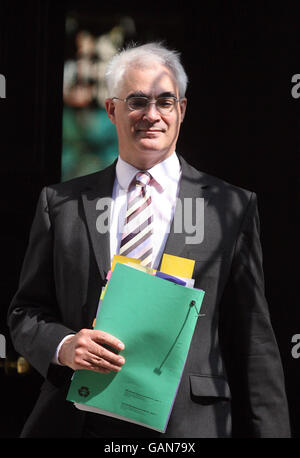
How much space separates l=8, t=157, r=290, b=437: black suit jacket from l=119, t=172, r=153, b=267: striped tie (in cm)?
10

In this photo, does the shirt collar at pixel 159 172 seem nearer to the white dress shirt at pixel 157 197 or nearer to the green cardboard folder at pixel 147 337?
the white dress shirt at pixel 157 197

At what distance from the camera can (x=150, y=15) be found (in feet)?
12.8

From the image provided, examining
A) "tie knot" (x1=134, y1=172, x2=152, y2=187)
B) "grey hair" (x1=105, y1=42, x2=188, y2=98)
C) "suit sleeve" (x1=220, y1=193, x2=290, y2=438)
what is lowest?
"suit sleeve" (x1=220, y1=193, x2=290, y2=438)

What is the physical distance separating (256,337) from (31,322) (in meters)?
1.00

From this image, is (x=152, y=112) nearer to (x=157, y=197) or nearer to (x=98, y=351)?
(x=157, y=197)

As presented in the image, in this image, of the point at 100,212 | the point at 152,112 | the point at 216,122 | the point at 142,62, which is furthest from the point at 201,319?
the point at 216,122

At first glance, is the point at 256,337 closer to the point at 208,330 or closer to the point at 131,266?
the point at 208,330

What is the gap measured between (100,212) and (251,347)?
91 centimetres

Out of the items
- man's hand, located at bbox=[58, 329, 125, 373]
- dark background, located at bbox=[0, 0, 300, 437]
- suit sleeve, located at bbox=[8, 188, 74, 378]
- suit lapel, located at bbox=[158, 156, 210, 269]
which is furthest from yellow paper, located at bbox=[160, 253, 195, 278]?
dark background, located at bbox=[0, 0, 300, 437]

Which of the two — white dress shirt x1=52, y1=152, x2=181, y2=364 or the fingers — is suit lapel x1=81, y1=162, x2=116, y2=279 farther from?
the fingers

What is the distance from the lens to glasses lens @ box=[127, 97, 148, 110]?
110 inches

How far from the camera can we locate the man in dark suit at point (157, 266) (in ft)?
8.66
